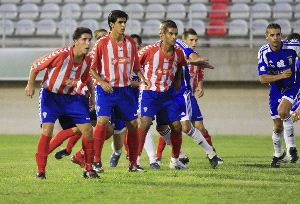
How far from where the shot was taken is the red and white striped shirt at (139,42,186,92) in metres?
12.5

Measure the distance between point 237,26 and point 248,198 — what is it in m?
15.4

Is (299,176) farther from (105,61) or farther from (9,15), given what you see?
(9,15)

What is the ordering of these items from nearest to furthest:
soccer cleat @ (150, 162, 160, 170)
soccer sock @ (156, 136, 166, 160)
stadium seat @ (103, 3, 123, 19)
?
soccer cleat @ (150, 162, 160, 170), soccer sock @ (156, 136, 166, 160), stadium seat @ (103, 3, 123, 19)

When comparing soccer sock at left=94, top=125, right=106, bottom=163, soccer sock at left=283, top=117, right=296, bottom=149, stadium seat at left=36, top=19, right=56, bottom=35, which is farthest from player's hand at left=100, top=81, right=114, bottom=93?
stadium seat at left=36, top=19, right=56, bottom=35

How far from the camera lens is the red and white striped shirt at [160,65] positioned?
12.5 meters

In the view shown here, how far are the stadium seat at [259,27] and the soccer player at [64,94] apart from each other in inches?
530

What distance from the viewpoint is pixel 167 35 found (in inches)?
484

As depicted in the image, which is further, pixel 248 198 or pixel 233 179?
pixel 233 179

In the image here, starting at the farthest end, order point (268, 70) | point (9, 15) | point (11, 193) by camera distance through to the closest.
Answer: point (9, 15), point (268, 70), point (11, 193)

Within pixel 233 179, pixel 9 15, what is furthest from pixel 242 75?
pixel 233 179

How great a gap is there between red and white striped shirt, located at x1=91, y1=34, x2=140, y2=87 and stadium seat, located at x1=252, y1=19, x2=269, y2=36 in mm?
12648

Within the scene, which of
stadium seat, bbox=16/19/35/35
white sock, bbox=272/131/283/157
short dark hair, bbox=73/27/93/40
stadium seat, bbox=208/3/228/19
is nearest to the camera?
short dark hair, bbox=73/27/93/40

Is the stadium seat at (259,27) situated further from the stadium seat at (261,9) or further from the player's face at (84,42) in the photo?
the player's face at (84,42)

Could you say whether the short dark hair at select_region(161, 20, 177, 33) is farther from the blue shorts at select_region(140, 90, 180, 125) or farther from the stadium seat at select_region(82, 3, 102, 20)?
the stadium seat at select_region(82, 3, 102, 20)
